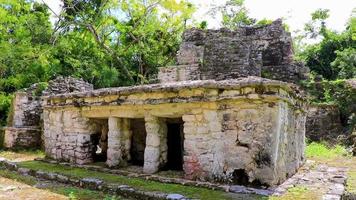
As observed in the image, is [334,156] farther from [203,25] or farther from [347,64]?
[203,25]

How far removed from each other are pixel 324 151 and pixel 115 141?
694cm

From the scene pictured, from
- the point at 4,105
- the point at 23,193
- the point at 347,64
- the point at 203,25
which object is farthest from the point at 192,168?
the point at 203,25

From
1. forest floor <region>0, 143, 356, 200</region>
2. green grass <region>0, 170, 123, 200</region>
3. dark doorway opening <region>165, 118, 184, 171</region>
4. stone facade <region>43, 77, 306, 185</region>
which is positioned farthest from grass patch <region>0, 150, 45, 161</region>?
dark doorway opening <region>165, 118, 184, 171</region>

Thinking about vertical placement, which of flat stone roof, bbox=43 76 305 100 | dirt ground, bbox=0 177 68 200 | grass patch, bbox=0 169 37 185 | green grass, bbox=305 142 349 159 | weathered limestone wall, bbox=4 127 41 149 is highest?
flat stone roof, bbox=43 76 305 100

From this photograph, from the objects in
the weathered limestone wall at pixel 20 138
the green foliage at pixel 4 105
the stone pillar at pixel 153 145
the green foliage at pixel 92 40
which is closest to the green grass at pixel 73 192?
the stone pillar at pixel 153 145

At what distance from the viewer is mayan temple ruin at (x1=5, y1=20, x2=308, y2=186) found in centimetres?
567

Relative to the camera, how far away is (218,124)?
19.7 feet

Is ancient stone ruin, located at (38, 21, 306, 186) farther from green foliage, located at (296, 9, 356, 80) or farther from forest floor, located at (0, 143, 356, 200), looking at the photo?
green foliage, located at (296, 9, 356, 80)

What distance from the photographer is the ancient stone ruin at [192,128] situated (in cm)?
567

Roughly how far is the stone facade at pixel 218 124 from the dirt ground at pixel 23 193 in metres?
1.73

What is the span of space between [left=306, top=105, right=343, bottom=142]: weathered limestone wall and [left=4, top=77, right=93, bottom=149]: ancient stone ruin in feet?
27.0

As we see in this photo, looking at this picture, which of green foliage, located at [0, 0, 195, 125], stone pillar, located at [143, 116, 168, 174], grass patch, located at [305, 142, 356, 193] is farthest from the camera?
green foliage, located at [0, 0, 195, 125]

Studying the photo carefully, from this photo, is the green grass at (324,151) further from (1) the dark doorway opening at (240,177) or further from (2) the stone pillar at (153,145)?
(2) the stone pillar at (153,145)

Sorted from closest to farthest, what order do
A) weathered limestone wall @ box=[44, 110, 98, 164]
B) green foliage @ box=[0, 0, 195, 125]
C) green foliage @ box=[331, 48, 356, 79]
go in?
weathered limestone wall @ box=[44, 110, 98, 164], green foliage @ box=[0, 0, 195, 125], green foliage @ box=[331, 48, 356, 79]
